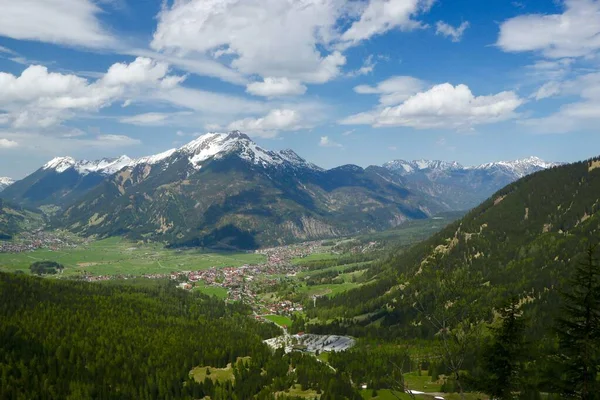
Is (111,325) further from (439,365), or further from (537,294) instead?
(537,294)

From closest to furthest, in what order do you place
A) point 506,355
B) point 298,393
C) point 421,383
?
point 506,355, point 298,393, point 421,383

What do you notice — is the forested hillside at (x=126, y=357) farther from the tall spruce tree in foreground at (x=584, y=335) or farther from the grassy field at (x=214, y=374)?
the tall spruce tree in foreground at (x=584, y=335)

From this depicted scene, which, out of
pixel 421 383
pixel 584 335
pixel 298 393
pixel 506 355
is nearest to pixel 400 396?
pixel 421 383

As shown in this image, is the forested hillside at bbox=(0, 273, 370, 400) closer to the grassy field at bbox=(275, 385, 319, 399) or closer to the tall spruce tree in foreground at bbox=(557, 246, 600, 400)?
the grassy field at bbox=(275, 385, 319, 399)

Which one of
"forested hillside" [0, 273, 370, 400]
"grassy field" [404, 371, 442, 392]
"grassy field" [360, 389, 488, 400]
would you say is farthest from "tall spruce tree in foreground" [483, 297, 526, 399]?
"grassy field" [404, 371, 442, 392]

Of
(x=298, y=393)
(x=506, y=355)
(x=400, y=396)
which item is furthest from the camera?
(x=400, y=396)

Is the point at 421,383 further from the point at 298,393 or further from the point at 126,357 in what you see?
the point at 126,357
